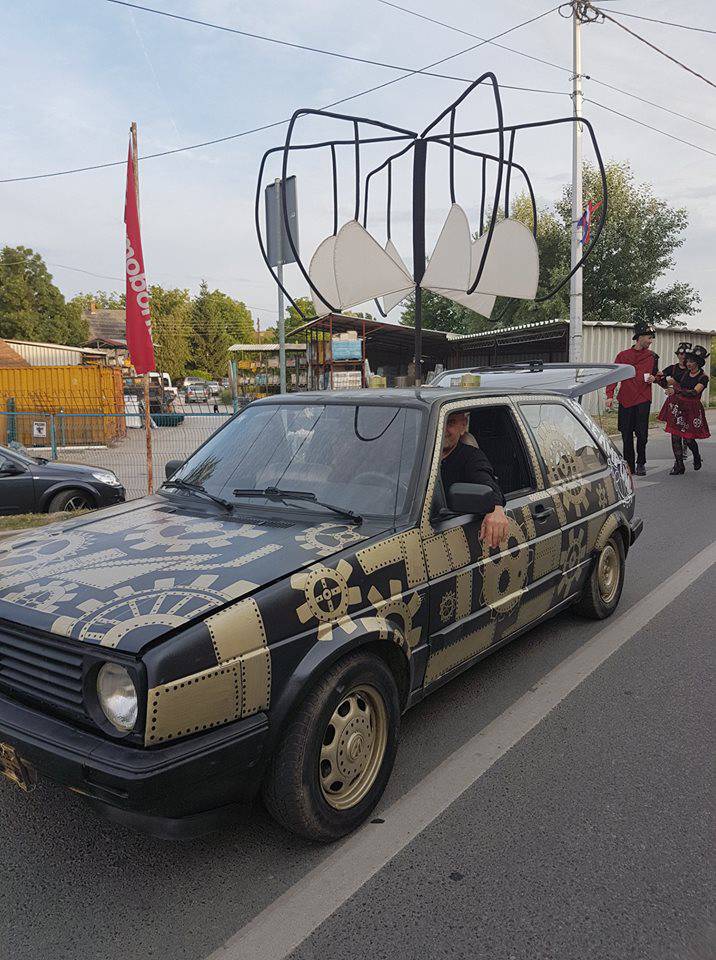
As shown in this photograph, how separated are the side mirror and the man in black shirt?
109mm

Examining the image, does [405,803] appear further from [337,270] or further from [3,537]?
[3,537]

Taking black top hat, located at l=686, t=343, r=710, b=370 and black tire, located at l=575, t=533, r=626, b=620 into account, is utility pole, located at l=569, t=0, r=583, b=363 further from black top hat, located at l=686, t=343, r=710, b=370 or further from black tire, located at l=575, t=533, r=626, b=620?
black tire, located at l=575, t=533, r=626, b=620

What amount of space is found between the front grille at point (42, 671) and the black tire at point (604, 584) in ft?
10.9

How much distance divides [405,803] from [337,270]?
3.02 m

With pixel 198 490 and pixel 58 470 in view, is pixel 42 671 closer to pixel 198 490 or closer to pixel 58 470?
pixel 198 490

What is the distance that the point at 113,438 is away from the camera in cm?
1592

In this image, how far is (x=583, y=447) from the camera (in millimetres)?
4613

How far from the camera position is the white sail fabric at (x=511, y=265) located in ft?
14.7

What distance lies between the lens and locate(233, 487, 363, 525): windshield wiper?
3.00 m

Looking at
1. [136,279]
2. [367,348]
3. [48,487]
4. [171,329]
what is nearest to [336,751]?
[136,279]

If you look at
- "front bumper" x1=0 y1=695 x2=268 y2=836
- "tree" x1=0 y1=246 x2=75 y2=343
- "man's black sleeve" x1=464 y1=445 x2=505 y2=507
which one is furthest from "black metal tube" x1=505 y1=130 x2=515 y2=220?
"tree" x1=0 y1=246 x2=75 y2=343

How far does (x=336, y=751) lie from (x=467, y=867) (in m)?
0.58

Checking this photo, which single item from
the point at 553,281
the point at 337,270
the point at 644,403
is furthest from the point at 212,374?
the point at 337,270

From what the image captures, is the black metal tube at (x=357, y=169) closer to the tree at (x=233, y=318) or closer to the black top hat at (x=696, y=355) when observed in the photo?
the black top hat at (x=696, y=355)
